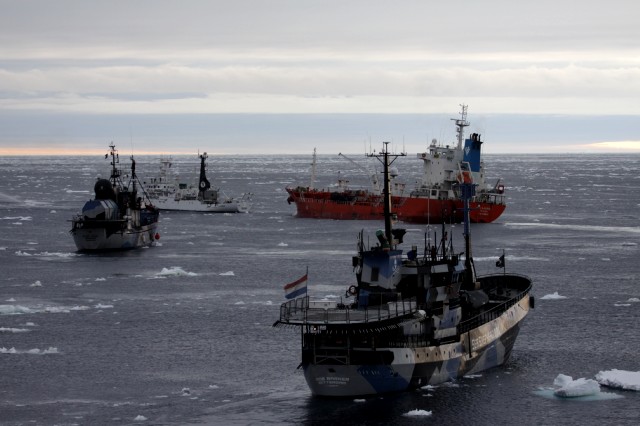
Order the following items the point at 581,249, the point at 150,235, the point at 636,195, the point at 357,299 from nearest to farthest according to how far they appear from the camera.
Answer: the point at 357,299, the point at 581,249, the point at 150,235, the point at 636,195

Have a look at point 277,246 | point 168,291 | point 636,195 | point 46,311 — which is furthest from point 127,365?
point 636,195

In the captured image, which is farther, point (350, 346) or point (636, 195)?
point (636, 195)

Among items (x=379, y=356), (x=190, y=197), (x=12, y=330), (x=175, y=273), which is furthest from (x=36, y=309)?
(x=190, y=197)

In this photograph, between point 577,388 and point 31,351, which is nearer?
point 577,388

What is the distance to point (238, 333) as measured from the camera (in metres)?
47.8

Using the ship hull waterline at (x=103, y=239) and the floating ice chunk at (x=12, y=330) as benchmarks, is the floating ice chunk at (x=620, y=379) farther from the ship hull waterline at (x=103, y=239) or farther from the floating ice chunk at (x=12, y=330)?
the ship hull waterline at (x=103, y=239)

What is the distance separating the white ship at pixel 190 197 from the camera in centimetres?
12625

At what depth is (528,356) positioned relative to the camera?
43.1 meters

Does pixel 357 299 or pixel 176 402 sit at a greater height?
pixel 357 299

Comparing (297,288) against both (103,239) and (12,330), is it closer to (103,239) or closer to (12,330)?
(12,330)

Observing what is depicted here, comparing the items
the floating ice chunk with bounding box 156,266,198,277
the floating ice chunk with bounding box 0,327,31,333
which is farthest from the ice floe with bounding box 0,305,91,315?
the floating ice chunk with bounding box 156,266,198,277

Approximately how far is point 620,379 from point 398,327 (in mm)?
8509

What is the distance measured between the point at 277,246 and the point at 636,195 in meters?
87.2

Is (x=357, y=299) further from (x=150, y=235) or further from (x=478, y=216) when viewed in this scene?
(x=478, y=216)
